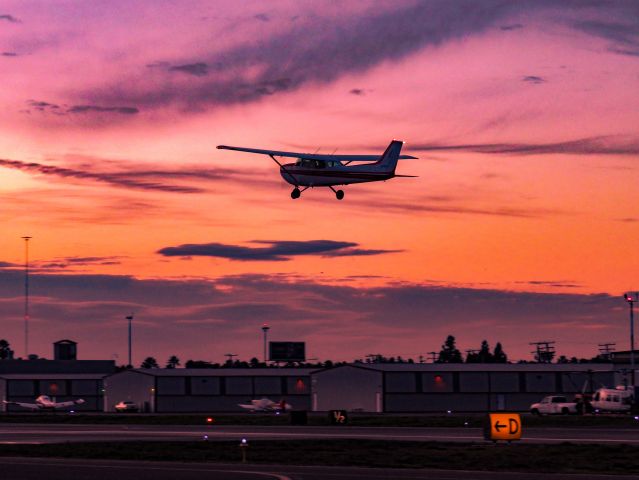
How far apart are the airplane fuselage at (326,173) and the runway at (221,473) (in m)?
26.5

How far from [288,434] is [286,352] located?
109819 millimetres

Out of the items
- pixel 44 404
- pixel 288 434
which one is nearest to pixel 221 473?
pixel 288 434

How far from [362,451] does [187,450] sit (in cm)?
913

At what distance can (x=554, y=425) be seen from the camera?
83562 mm

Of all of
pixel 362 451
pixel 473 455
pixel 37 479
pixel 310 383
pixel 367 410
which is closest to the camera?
pixel 37 479

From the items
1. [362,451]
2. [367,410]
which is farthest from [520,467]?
[367,410]

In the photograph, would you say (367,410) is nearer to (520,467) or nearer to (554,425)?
(554,425)

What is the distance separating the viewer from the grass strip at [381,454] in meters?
49.0

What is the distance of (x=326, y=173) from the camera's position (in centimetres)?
7175

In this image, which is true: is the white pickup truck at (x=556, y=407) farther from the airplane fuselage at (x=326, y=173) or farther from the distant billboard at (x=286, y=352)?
the distant billboard at (x=286, y=352)

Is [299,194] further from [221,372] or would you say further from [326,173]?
[221,372]

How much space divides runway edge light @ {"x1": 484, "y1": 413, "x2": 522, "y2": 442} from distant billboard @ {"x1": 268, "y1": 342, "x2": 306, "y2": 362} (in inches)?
4973

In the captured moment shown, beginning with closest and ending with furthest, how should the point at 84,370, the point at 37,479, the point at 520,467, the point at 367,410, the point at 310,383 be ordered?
the point at 37,479, the point at 520,467, the point at 367,410, the point at 310,383, the point at 84,370

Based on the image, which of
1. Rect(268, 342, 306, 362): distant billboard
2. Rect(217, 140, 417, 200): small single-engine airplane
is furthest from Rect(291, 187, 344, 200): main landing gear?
Rect(268, 342, 306, 362): distant billboard
